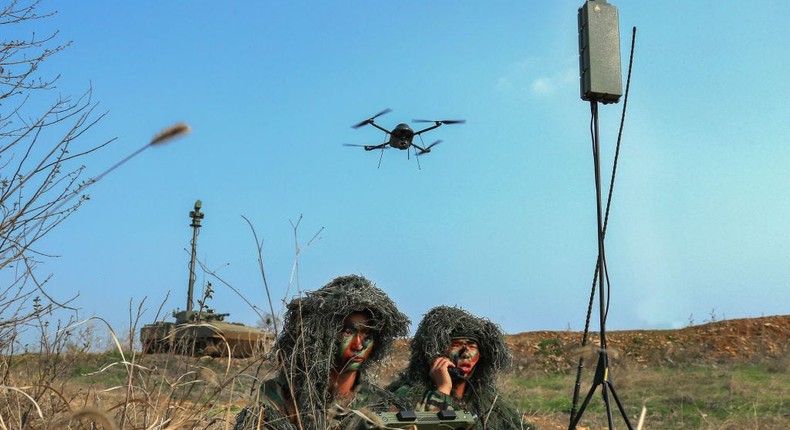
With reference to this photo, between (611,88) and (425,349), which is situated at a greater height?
(611,88)

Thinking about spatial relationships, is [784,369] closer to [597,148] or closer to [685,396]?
[685,396]

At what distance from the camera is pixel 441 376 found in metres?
4.14

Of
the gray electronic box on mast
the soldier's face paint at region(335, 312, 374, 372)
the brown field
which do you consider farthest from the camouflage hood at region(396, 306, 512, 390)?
the gray electronic box on mast

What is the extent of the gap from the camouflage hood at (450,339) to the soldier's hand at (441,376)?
122 mm

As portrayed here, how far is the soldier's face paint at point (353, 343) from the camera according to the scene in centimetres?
360

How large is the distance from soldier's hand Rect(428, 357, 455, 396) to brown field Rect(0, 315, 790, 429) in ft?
0.79

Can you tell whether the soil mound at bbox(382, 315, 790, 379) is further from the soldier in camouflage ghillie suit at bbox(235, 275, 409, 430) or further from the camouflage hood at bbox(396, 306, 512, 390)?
the soldier in camouflage ghillie suit at bbox(235, 275, 409, 430)

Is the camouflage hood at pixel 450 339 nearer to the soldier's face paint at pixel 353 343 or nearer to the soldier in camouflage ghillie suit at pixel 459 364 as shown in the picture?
the soldier in camouflage ghillie suit at pixel 459 364

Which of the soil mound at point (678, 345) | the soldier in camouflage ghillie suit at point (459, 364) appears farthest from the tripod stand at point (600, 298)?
the soil mound at point (678, 345)

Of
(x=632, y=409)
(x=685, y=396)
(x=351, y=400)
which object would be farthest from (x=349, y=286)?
(x=685, y=396)

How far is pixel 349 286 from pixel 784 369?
10877 millimetres

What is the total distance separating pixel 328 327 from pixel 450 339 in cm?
103

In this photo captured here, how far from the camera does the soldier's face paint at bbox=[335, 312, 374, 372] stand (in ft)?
11.8

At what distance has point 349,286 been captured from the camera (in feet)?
12.1
